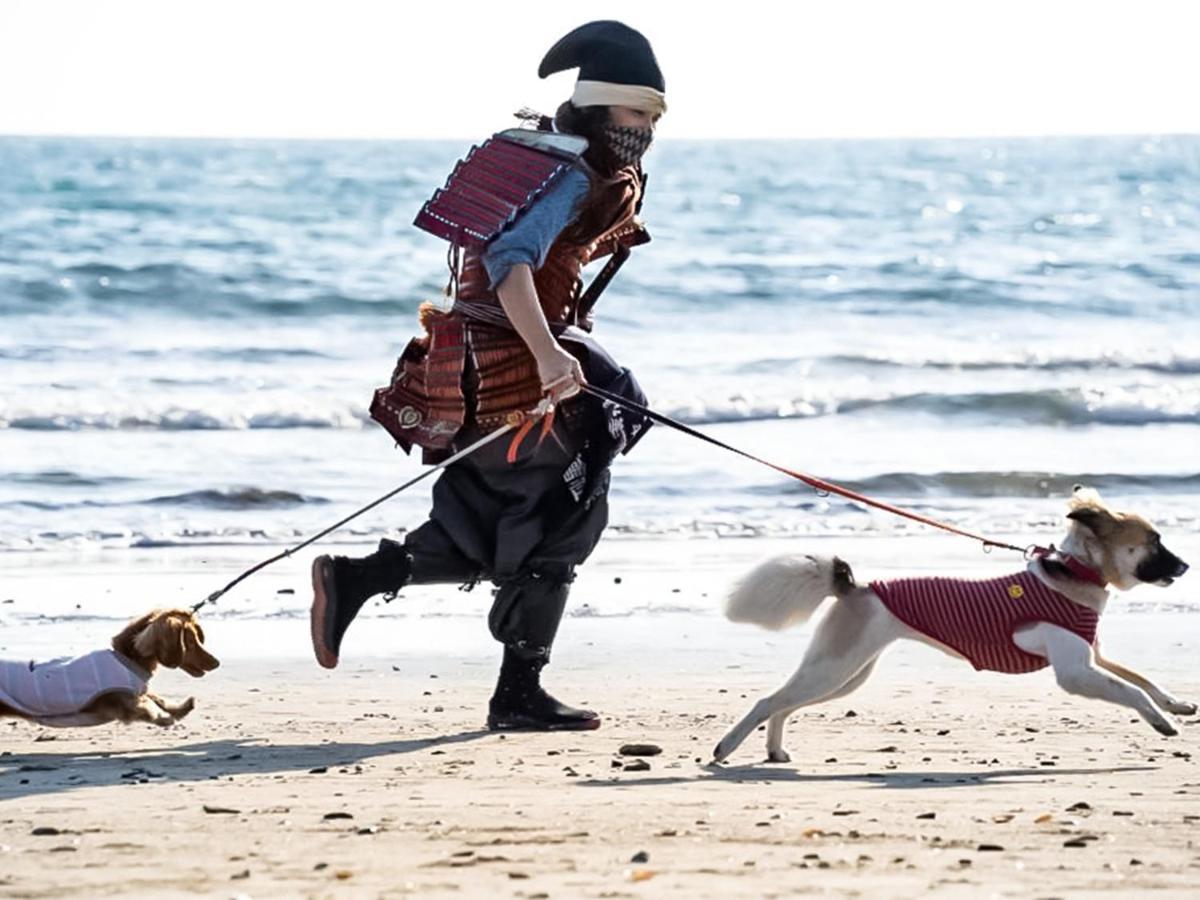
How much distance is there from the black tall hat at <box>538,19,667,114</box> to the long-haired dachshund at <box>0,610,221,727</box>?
164 centimetres

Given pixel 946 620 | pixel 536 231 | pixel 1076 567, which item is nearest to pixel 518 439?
pixel 536 231

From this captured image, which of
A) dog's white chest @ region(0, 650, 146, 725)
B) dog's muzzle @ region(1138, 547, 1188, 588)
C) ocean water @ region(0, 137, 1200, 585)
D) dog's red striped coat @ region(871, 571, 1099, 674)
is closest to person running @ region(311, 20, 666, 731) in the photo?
dog's white chest @ region(0, 650, 146, 725)

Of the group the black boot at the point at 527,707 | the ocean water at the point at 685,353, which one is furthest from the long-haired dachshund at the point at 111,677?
the ocean water at the point at 685,353

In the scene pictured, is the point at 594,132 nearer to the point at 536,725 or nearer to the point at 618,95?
the point at 618,95

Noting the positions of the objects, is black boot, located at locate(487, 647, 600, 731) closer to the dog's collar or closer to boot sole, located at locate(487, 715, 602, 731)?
boot sole, located at locate(487, 715, 602, 731)

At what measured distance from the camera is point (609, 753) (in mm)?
4863

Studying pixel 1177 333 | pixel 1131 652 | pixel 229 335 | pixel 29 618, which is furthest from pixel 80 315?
pixel 1131 652

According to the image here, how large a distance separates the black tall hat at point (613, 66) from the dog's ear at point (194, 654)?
1.62 m

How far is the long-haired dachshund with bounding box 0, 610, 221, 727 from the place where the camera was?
4.73 m

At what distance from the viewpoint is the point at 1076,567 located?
492cm

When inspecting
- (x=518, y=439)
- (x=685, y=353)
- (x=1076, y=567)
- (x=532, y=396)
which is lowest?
(x=1076, y=567)

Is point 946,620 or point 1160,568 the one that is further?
point 1160,568

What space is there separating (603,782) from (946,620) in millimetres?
950

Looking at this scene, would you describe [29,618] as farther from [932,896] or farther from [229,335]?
[229,335]
